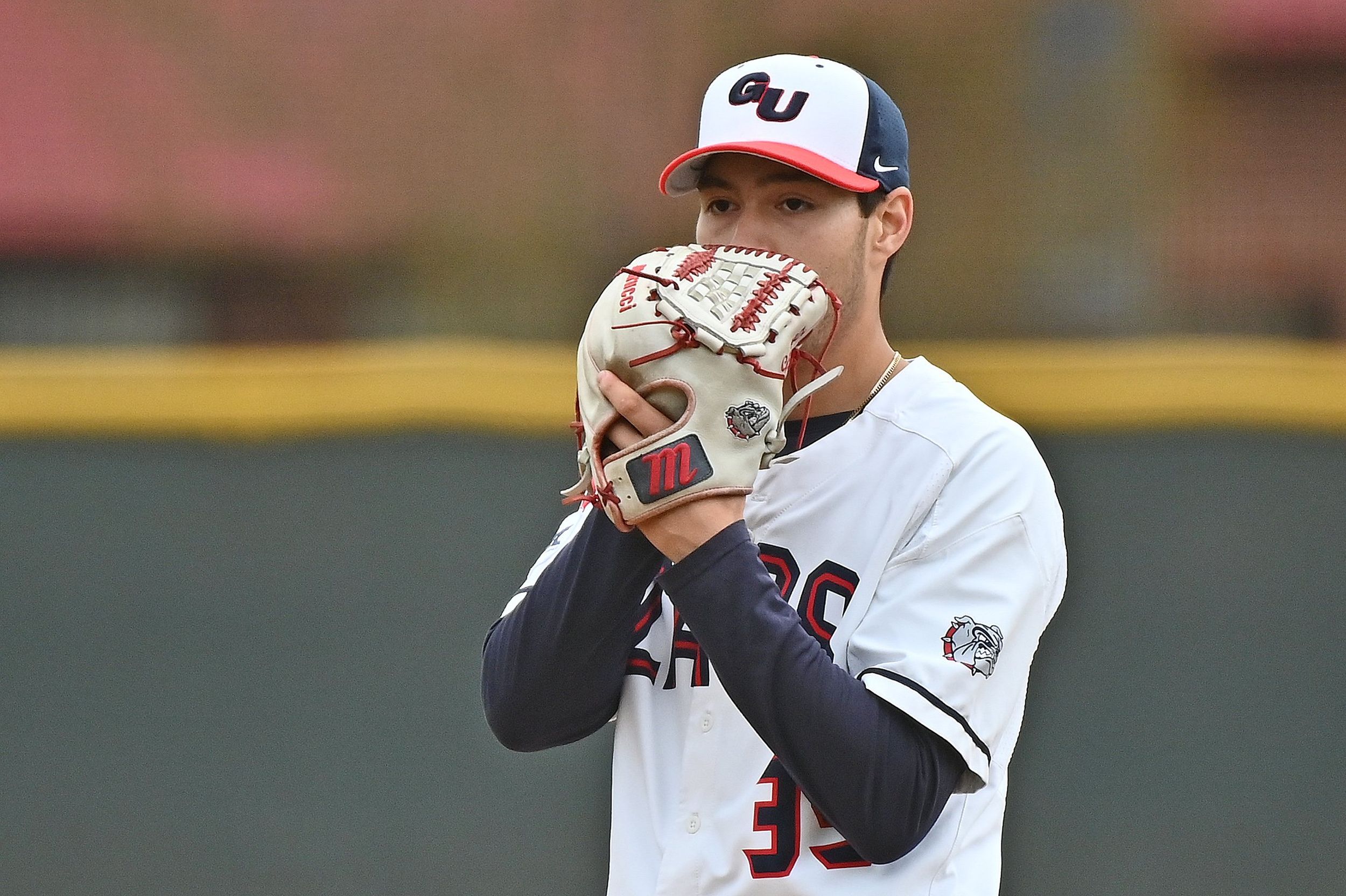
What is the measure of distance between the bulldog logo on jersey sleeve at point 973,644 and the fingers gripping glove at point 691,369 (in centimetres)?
22

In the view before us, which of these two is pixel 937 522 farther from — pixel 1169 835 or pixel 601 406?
pixel 1169 835

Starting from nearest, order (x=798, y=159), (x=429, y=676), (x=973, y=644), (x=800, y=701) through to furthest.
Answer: (x=800, y=701), (x=973, y=644), (x=798, y=159), (x=429, y=676)

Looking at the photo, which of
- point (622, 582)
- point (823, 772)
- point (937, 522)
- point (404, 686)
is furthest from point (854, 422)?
point (404, 686)

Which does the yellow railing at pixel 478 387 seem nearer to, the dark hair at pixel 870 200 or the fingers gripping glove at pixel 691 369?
the dark hair at pixel 870 200

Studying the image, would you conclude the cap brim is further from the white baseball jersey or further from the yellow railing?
the yellow railing

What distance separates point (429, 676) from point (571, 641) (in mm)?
2189

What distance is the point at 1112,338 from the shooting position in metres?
3.46

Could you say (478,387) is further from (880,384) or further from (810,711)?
(810,711)

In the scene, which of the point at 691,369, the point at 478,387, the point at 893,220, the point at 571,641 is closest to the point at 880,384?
the point at 893,220

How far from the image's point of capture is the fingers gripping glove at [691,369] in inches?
46.2

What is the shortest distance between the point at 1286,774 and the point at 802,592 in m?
2.45

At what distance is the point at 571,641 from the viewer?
1.31 m

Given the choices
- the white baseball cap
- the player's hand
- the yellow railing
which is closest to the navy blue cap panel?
the white baseball cap

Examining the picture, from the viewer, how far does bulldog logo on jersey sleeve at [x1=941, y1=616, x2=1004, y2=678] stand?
122cm
